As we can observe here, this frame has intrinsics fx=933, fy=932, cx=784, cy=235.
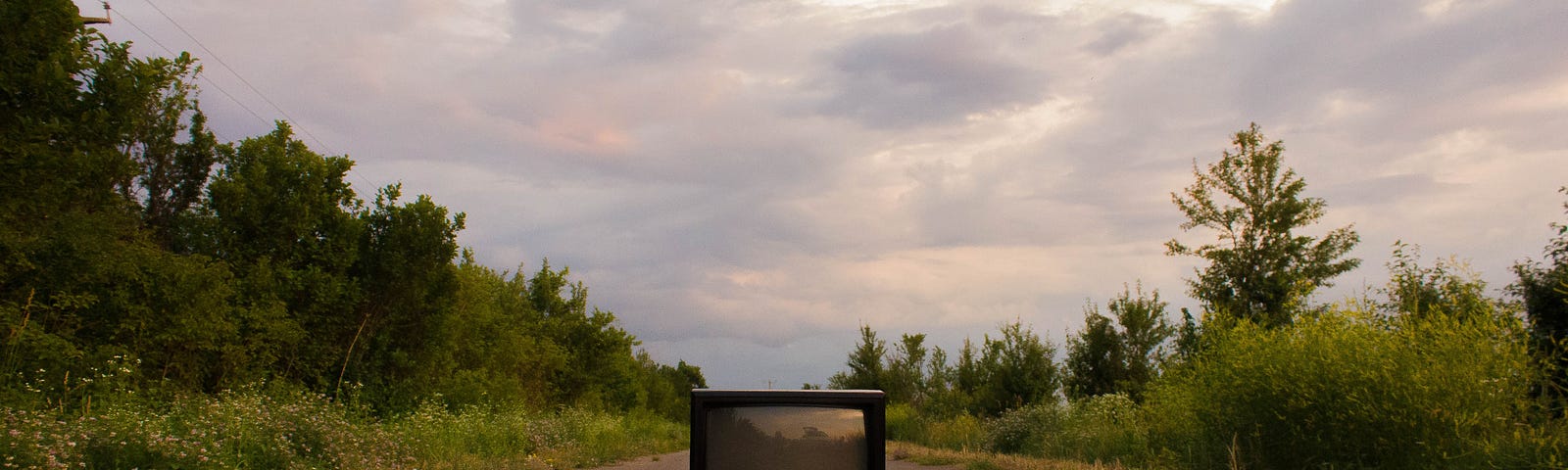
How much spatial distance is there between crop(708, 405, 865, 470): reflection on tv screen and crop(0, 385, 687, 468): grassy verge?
639 cm

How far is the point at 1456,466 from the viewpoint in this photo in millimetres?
9750

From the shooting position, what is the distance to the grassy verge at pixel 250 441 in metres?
9.56

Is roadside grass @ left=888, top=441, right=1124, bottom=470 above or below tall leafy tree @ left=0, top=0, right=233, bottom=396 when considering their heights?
below

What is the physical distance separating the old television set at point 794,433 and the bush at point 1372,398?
21.6 ft

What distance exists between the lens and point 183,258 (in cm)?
1789

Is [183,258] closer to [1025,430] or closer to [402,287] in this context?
[402,287]

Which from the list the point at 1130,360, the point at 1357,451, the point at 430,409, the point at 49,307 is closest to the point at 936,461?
the point at 1357,451

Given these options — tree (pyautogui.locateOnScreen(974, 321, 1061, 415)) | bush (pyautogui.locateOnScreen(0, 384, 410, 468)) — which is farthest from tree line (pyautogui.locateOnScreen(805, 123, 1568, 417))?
bush (pyautogui.locateOnScreen(0, 384, 410, 468))

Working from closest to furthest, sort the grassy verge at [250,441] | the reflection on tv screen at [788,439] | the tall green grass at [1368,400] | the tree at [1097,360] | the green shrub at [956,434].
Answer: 1. the reflection on tv screen at [788,439]
2. the grassy verge at [250,441]
3. the tall green grass at [1368,400]
4. the green shrub at [956,434]
5. the tree at [1097,360]

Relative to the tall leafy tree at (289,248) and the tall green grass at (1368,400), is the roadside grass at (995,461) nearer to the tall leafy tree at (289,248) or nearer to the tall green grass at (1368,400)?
the tall green grass at (1368,400)

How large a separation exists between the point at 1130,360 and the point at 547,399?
88.9ft

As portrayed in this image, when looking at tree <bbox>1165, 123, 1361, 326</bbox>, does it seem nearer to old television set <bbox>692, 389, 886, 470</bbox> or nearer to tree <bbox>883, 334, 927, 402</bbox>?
tree <bbox>883, 334, 927, 402</bbox>

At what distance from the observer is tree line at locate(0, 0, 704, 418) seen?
14016 millimetres

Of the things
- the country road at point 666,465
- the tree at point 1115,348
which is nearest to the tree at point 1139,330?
the tree at point 1115,348
